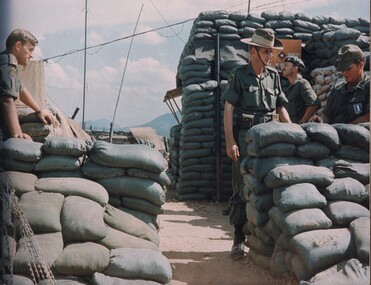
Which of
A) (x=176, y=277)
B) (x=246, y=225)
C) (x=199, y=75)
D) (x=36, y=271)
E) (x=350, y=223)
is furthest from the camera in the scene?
(x=199, y=75)

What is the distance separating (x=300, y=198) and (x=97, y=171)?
1232 millimetres

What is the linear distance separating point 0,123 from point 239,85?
5.94 feet

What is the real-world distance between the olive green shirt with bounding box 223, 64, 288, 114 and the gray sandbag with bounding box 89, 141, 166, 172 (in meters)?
1.02

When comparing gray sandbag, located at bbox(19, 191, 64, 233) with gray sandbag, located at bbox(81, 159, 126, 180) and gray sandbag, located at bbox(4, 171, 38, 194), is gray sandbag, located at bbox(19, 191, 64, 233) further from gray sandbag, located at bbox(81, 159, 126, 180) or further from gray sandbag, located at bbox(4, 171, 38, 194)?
gray sandbag, located at bbox(81, 159, 126, 180)

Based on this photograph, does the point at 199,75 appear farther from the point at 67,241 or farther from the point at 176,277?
the point at 67,241

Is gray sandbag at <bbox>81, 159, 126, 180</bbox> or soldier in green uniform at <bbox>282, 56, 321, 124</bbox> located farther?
soldier in green uniform at <bbox>282, 56, 321, 124</bbox>

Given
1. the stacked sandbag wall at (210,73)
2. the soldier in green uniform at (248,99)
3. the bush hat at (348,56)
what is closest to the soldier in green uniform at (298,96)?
the bush hat at (348,56)

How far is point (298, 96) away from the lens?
221 inches

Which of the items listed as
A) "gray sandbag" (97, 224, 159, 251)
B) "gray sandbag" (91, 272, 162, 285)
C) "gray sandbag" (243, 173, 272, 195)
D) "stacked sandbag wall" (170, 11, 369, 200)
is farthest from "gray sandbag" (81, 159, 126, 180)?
"stacked sandbag wall" (170, 11, 369, 200)

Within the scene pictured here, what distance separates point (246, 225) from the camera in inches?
163

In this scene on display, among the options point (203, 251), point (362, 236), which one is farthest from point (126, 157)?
point (203, 251)

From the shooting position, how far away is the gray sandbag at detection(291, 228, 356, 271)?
9.37 ft

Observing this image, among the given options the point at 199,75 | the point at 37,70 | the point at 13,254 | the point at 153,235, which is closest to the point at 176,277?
the point at 153,235

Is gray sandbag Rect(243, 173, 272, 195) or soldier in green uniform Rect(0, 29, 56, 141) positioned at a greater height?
soldier in green uniform Rect(0, 29, 56, 141)
